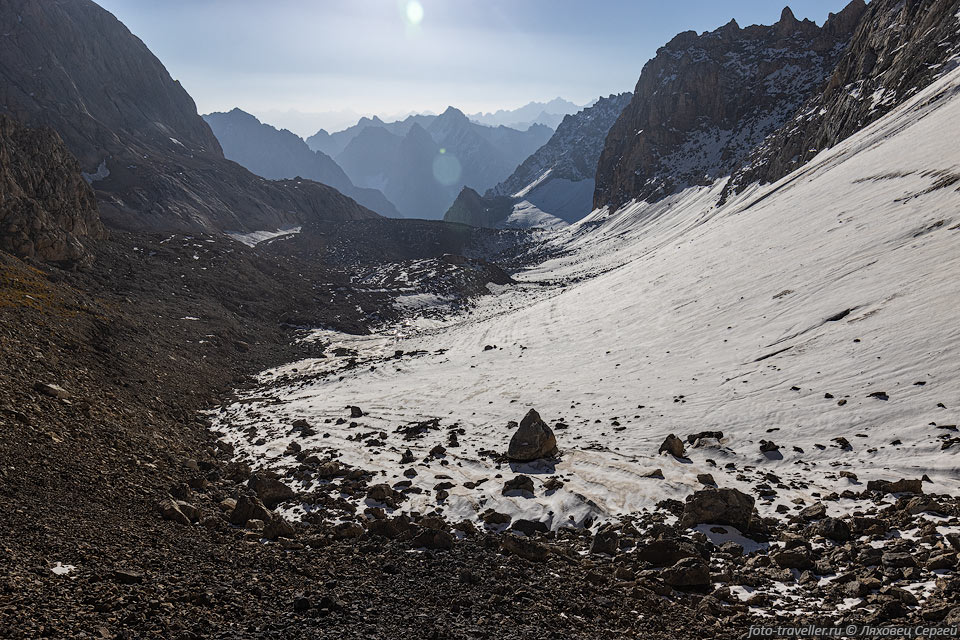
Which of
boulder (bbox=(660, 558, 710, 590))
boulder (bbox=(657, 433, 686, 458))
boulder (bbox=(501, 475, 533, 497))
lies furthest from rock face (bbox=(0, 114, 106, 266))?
boulder (bbox=(660, 558, 710, 590))

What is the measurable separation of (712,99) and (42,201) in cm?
14899

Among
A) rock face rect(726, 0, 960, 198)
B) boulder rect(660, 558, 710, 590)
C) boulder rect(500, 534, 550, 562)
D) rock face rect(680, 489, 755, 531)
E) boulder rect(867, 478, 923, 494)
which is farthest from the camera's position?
rock face rect(726, 0, 960, 198)

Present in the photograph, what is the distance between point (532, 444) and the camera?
15078 millimetres

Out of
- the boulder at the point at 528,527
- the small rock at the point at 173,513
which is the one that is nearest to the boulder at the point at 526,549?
the boulder at the point at 528,527

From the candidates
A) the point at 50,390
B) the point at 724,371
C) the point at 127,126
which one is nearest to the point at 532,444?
the point at 724,371

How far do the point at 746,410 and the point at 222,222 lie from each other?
96.4 meters

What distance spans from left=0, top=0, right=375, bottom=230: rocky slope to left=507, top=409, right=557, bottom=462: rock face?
74824mm

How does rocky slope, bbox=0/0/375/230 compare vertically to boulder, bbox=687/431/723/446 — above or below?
above

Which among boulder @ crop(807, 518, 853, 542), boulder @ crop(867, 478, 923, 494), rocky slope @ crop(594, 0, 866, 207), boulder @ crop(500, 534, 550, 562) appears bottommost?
boulder @ crop(867, 478, 923, 494)

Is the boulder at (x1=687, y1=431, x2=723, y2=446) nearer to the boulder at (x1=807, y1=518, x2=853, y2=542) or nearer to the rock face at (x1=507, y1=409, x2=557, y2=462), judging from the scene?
the rock face at (x1=507, y1=409, x2=557, y2=462)

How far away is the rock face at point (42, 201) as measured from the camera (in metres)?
32.9

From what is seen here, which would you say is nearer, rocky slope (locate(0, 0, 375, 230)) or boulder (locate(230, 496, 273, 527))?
boulder (locate(230, 496, 273, 527))

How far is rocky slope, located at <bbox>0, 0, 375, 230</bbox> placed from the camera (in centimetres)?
8444

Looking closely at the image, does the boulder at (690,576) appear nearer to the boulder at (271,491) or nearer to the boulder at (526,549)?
the boulder at (526,549)
